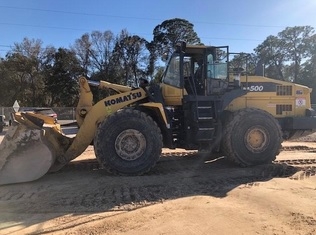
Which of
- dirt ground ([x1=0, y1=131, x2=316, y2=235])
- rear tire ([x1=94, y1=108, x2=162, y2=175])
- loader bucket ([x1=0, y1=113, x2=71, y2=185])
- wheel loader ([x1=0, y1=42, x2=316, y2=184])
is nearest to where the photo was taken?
dirt ground ([x1=0, y1=131, x2=316, y2=235])

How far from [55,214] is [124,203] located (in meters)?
1.14

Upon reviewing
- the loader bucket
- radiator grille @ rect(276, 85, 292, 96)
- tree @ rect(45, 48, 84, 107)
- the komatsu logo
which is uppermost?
tree @ rect(45, 48, 84, 107)

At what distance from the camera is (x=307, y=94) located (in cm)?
1055

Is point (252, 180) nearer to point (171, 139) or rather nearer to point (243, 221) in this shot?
Result: point (171, 139)

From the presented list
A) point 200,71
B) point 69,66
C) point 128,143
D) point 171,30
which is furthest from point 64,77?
point 128,143

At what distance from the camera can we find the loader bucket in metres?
7.95

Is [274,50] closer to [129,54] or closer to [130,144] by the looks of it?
[129,54]

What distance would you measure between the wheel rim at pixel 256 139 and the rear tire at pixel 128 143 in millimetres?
2304

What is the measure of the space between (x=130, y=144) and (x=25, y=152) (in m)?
2.24

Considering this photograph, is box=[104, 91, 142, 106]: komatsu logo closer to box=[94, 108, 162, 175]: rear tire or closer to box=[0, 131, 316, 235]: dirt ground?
box=[94, 108, 162, 175]: rear tire

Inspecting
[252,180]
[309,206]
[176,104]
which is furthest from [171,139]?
[309,206]

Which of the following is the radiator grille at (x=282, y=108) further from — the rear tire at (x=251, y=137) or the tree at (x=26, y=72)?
the tree at (x=26, y=72)

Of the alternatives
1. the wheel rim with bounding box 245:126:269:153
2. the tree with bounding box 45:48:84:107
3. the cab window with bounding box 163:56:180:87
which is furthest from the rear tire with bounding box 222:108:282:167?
the tree with bounding box 45:48:84:107

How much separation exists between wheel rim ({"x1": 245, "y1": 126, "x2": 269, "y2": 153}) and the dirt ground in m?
0.56
